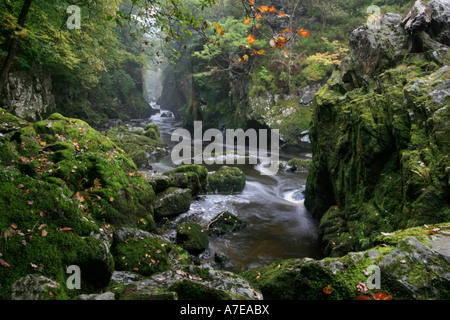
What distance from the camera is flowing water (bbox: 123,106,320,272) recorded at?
21.3ft

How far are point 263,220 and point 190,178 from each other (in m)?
3.10

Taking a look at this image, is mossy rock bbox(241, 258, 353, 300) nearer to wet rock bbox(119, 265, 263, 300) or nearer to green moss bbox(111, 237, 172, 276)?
wet rock bbox(119, 265, 263, 300)

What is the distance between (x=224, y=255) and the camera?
6.24 meters

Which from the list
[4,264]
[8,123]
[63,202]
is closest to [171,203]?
[63,202]

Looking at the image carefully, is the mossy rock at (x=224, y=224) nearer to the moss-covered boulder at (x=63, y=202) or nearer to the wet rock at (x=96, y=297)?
the moss-covered boulder at (x=63, y=202)

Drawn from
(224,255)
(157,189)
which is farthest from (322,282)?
(157,189)

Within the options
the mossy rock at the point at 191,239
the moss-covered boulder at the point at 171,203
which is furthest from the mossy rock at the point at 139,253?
the moss-covered boulder at the point at 171,203

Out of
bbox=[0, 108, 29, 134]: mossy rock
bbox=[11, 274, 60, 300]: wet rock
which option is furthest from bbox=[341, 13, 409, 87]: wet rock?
bbox=[0, 108, 29, 134]: mossy rock

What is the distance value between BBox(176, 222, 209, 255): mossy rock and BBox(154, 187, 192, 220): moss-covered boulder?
1.27 metres

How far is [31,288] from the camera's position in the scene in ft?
7.52

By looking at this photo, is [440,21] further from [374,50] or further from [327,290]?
[327,290]
